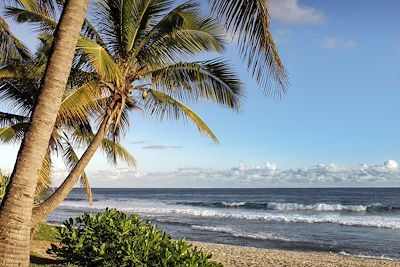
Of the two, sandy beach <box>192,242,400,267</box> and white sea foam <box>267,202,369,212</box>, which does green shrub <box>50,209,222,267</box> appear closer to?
sandy beach <box>192,242,400,267</box>

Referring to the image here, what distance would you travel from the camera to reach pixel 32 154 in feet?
16.1

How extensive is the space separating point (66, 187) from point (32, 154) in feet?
11.2

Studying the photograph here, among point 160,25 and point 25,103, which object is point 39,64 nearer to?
Result: point 160,25

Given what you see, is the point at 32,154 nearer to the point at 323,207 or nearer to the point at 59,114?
the point at 59,114

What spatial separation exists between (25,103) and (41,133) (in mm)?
9946

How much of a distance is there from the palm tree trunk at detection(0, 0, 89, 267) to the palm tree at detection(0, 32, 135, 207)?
13.1 feet

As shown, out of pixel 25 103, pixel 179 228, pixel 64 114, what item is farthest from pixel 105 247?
pixel 179 228

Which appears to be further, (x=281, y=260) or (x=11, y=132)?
(x=281, y=260)

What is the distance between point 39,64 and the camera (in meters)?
9.58

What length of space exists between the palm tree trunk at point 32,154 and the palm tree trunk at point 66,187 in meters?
2.92

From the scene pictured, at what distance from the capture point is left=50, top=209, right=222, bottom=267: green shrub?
6.28 m

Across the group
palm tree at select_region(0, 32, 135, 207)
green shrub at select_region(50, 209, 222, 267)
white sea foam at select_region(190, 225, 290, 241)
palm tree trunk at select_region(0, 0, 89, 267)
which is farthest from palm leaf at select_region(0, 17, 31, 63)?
white sea foam at select_region(190, 225, 290, 241)

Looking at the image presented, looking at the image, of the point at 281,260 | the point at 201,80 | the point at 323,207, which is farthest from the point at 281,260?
the point at 323,207

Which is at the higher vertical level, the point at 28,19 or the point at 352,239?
the point at 28,19
